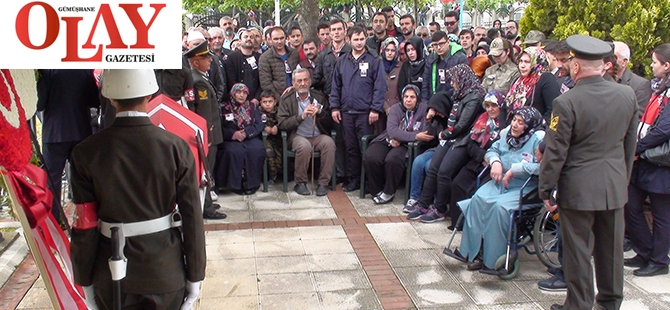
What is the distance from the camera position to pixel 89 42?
88.0 inches

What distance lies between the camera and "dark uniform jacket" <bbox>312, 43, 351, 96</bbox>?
25.0 feet

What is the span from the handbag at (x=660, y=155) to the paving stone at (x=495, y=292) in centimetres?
139

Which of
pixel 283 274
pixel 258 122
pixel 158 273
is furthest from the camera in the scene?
pixel 258 122

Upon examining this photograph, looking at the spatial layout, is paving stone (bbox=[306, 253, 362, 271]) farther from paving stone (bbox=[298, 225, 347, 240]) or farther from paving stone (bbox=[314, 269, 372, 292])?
paving stone (bbox=[298, 225, 347, 240])

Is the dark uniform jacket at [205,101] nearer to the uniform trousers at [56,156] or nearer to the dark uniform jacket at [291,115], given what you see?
the dark uniform jacket at [291,115]

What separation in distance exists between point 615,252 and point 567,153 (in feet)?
Answer: 2.37

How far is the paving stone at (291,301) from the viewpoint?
13.7 feet

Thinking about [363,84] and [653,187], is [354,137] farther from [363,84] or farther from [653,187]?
[653,187]

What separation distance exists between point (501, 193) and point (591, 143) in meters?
1.21

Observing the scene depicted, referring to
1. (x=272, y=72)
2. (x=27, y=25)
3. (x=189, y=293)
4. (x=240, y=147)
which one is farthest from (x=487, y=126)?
(x=27, y=25)

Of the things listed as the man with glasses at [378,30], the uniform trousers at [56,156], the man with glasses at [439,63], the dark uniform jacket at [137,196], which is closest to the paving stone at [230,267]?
the uniform trousers at [56,156]

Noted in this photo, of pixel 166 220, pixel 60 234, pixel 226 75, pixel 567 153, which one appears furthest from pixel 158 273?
pixel 226 75

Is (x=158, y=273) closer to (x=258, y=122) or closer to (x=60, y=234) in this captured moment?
(x=60, y=234)

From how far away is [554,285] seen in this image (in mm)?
4457
